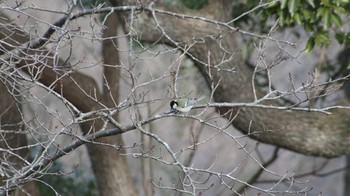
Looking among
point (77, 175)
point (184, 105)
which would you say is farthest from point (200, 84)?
point (184, 105)

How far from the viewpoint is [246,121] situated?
7.46 meters

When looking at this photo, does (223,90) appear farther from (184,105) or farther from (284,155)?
(284,155)

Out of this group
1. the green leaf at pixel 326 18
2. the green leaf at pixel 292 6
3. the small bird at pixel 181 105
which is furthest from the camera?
the green leaf at pixel 326 18

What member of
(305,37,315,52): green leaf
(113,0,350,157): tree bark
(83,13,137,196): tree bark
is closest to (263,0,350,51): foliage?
(305,37,315,52): green leaf

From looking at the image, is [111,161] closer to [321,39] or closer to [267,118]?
[267,118]

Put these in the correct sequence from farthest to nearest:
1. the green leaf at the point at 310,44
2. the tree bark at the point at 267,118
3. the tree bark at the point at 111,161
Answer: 1. the tree bark at the point at 111,161
2. the tree bark at the point at 267,118
3. the green leaf at the point at 310,44

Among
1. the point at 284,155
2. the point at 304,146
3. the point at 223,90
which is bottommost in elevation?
the point at 284,155

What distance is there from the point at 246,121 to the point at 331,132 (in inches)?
32.8

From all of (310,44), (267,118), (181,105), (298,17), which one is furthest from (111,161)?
(181,105)

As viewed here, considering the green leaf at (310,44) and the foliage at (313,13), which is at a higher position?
the foliage at (313,13)

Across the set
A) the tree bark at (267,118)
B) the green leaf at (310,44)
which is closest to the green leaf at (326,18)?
the green leaf at (310,44)

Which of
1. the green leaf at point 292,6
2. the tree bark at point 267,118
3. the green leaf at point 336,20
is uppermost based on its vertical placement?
the green leaf at point 292,6

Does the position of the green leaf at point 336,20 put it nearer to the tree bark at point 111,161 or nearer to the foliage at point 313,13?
the foliage at point 313,13

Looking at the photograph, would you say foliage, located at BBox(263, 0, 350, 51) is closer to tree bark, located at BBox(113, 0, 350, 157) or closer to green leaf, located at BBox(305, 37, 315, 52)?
green leaf, located at BBox(305, 37, 315, 52)
